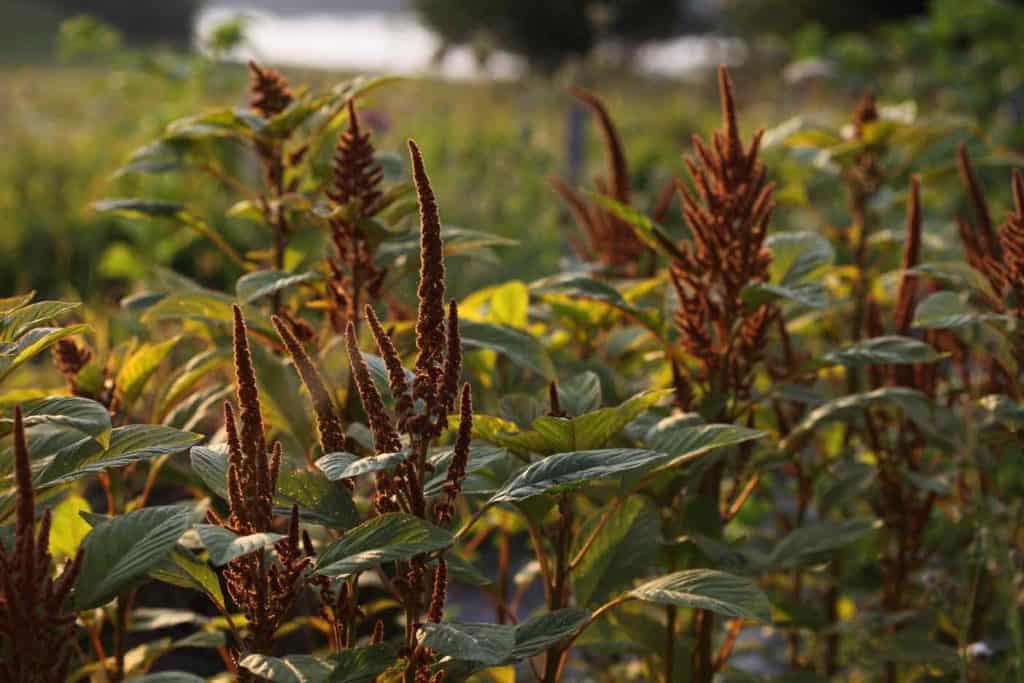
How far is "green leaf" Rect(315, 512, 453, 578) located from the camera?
1.04m

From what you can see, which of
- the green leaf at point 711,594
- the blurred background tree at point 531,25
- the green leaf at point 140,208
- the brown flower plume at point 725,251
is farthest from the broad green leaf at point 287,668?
the blurred background tree at point 531,25

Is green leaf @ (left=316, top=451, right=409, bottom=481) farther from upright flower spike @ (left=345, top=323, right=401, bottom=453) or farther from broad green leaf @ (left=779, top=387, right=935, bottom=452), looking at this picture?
broad green leaf @ (left=779, top=387, right=935, bottom=452)

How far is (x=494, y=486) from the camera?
135cm

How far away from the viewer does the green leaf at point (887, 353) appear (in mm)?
1598

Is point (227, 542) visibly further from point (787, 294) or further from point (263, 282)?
point (787, 294)

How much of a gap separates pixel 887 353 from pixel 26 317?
1112mm

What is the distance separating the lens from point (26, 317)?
123 centimetres

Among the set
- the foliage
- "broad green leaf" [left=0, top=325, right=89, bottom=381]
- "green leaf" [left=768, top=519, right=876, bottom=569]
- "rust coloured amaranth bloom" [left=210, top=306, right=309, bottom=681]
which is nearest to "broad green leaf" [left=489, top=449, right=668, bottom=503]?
the foliage

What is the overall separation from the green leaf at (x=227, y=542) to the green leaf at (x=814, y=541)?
1.07 metres

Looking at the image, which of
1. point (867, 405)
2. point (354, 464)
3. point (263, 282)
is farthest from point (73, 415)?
point (867, 405)

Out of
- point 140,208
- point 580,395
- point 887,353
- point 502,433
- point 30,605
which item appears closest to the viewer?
point 30,605

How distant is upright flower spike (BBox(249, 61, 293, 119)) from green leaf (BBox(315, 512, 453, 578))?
34.8 inches

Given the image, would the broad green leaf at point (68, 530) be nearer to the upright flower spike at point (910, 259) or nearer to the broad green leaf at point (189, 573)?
the broad green leaf at point (189, 573)

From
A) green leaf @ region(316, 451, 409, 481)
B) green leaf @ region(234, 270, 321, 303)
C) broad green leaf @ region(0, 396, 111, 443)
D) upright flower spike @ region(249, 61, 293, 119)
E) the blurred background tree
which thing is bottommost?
green leaf @ region(316, 451, 409, 481)
